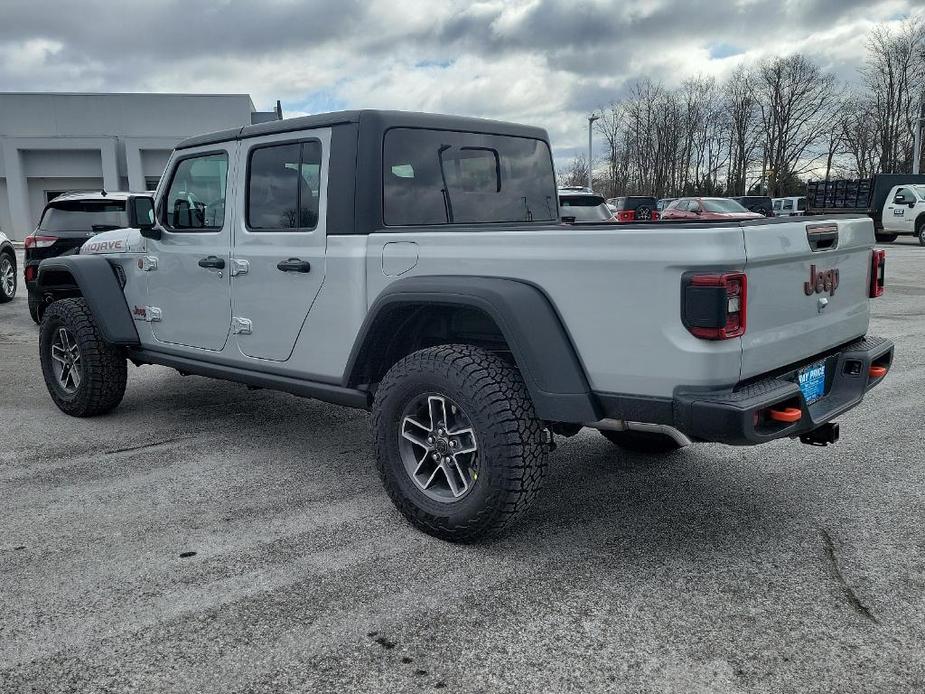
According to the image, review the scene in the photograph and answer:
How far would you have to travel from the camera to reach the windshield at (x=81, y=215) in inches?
410

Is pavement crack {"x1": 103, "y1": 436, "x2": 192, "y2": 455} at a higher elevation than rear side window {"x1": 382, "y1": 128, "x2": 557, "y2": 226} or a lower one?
lower

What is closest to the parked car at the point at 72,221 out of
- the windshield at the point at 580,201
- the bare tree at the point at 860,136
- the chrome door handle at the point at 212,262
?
the windshield at the point at 580,201

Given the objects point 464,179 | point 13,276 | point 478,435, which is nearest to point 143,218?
point 464,179

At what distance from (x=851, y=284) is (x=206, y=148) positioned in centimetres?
359

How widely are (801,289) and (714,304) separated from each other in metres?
0.67

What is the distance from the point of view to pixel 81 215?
413 inches

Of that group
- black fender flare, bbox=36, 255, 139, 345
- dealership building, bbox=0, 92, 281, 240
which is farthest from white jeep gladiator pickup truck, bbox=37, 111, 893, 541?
dealership building, bbox=0, 92, 281, 240

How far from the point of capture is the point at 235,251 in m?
4.66

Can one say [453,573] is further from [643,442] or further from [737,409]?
[643,442]

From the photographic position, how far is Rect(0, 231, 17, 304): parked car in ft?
42.5

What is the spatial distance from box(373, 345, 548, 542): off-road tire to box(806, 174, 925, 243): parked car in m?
21.4

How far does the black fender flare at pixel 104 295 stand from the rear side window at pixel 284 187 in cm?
148

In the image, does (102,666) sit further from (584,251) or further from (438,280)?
(584,251)

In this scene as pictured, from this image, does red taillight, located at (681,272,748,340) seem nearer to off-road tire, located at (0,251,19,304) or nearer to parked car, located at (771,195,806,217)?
off-road tire, located at (0,251,19,304)
